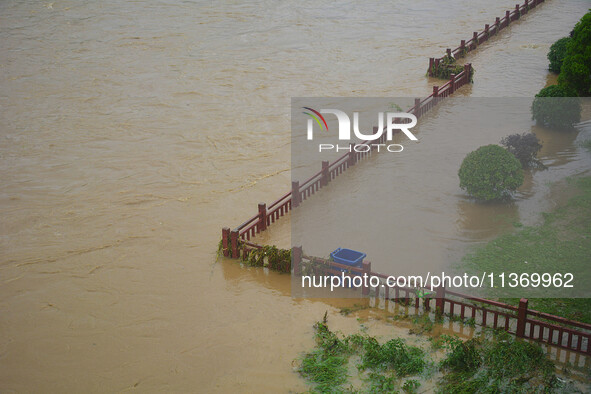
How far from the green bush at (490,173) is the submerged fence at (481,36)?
9.65m

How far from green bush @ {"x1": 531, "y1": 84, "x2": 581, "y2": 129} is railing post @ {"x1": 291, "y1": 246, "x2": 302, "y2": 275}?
8.82 meters

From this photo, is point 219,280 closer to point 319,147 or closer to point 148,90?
point 319,147

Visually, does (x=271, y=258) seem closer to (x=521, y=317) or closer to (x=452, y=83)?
(x=521, y=317)

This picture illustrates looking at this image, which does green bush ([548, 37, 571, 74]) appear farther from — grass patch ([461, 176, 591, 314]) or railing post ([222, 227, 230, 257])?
railing post ([222, 227, 230, 257])

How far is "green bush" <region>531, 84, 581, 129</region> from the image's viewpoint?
15586 millimetres

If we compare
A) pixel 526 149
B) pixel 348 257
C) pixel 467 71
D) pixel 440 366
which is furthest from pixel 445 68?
pixel 440 366

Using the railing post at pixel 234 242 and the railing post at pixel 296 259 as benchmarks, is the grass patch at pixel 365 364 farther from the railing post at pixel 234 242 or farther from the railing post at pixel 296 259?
the railing post at pixel 234 242

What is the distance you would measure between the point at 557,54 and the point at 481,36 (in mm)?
5238

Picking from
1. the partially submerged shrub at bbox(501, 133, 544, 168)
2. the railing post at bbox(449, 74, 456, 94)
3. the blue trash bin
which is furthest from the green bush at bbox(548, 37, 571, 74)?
the blue trash bin

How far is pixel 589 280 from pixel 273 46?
1864 centimetres

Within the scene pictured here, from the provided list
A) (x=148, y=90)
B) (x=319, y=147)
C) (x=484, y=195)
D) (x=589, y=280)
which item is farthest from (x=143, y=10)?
(x=589, y=280)

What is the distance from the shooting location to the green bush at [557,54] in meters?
20.1

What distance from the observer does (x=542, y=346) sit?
27.5ft

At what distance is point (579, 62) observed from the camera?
15.5 m
